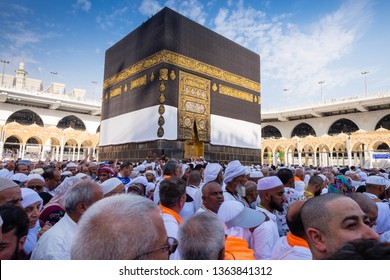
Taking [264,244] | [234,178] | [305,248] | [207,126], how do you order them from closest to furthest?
[305,248] → [264,244] → [234,178] → [207,126]

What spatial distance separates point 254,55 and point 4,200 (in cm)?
1740

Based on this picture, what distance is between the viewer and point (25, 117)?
88.0ft

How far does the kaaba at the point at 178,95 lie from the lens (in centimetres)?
1227

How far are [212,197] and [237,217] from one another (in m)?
0.56

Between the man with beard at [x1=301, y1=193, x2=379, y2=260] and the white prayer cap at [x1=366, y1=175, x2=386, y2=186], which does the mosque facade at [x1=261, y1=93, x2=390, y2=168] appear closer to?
the white prayer cap at [x1=366, y1=175, x2=386, y2=186]

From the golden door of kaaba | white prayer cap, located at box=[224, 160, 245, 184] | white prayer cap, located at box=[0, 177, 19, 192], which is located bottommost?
white prayer cap, located at box=[0, 177, 19, 192]

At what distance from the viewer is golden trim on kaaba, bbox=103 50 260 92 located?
1242 centimetres

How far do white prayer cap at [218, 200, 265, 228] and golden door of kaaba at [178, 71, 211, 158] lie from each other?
10.8 metres

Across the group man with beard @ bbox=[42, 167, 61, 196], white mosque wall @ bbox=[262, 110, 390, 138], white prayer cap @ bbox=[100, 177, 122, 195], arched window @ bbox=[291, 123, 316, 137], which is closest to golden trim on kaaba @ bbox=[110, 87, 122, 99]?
man with beard @ bbox=[42, 167, 61, 196]

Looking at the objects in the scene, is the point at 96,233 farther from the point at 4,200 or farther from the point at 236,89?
the point at 236,89

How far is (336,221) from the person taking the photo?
1.11 meters

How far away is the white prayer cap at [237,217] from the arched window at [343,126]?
98.5ft

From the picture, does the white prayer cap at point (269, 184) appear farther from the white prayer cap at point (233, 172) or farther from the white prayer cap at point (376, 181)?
the white prayer cap at point (376, 181)

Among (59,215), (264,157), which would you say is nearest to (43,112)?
(264,157)
